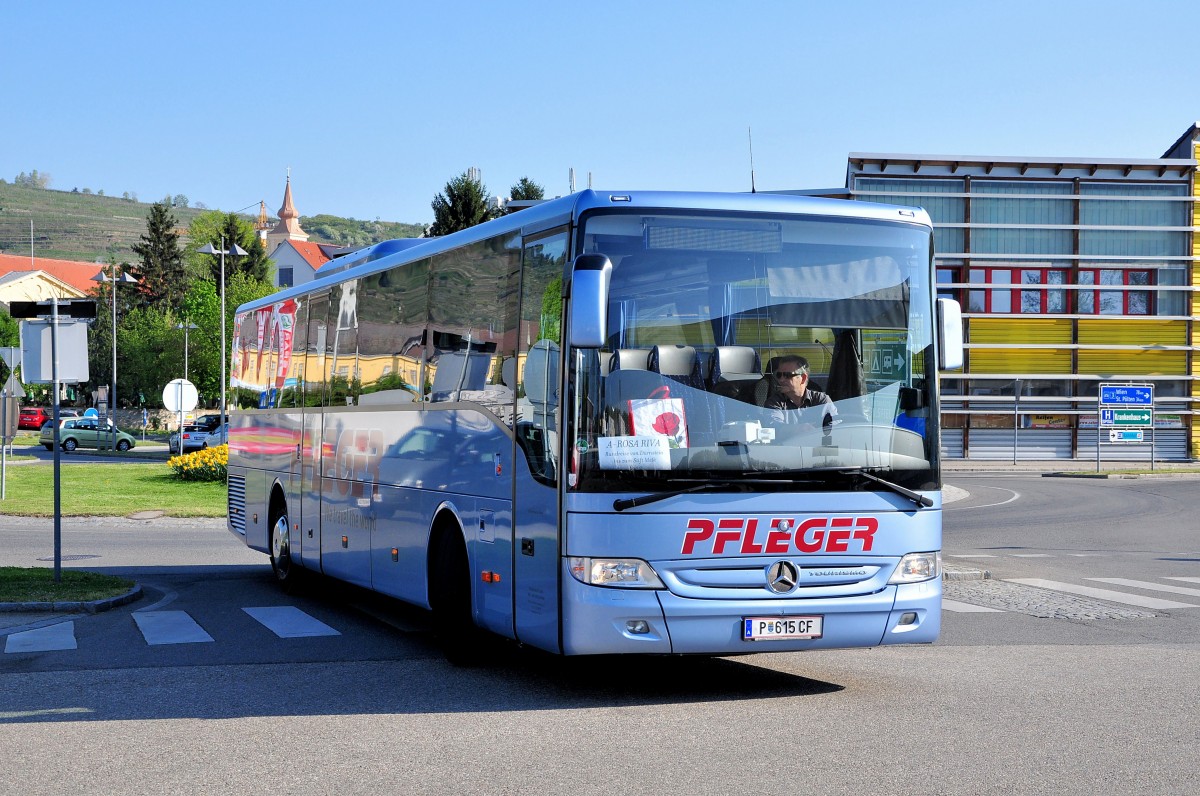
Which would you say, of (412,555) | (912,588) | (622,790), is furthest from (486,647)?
(622,790)

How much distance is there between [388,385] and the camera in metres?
11.6

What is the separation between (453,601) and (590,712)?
2.11 m

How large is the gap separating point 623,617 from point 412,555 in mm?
3235

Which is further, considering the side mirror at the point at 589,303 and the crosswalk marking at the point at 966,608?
the crosswalk marking at the point at 966,608

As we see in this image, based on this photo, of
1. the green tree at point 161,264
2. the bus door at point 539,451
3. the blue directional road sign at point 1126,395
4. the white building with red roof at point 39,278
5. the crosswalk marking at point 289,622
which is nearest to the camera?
the bus door at point 539,451

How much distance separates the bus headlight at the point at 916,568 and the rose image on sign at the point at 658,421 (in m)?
1.57

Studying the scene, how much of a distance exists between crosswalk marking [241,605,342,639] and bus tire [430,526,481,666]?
5.98ft

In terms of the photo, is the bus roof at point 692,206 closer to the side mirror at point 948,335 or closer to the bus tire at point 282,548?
the side mirror at point 948,335

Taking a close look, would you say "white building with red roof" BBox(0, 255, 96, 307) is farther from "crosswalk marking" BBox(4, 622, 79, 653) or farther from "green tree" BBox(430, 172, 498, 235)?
"crosswalk marking" BBox(4, 622, 79, 653)

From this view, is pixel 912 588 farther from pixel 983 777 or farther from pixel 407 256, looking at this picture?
pixel 407 256

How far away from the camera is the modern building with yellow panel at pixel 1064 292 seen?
2292 inches

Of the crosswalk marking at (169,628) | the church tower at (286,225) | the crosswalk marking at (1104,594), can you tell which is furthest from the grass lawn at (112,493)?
the church tower at (286,225)

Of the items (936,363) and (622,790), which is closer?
(622,790)

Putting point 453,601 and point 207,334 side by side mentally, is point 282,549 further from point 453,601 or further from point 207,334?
point 207,334
